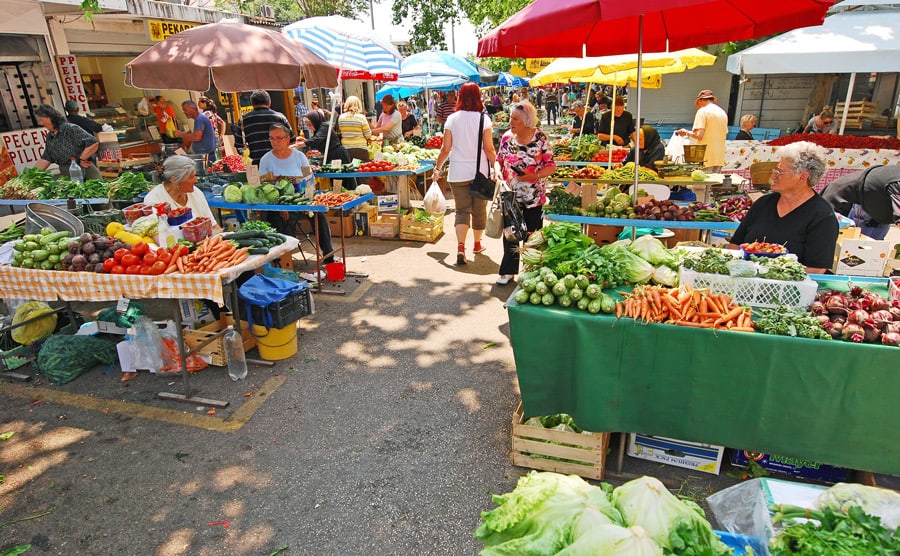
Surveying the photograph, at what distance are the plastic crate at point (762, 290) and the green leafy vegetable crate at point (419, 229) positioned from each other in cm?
579

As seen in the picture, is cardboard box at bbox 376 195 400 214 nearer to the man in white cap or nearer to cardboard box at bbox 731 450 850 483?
the man in white cap

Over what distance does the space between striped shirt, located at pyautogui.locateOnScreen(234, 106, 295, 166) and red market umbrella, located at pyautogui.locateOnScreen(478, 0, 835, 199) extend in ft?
14.6

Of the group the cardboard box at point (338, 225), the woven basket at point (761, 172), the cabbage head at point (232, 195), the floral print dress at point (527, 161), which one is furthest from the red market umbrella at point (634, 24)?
the cardboard box at point (338, 225)

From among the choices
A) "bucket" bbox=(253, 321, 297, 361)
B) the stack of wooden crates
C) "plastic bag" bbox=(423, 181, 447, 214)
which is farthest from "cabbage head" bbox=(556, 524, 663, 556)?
the stack of wooden crates

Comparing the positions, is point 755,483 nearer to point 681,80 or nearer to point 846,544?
point 846,544

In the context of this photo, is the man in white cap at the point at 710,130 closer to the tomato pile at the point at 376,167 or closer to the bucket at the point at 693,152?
the bucket at the point at 693,152

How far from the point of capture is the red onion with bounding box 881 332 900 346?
2840 mm

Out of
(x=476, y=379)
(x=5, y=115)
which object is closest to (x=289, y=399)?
(x=476, y=379)

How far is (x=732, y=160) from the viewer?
10.9 m

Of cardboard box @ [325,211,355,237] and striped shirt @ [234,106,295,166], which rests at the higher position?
striped shirt @ [234,106,295,166]

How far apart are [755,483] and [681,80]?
67.1ft

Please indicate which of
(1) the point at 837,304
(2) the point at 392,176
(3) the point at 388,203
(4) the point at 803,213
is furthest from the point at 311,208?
(1) the point at 837,304

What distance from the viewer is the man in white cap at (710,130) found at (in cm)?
879

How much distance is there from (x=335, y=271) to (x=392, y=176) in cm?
345
